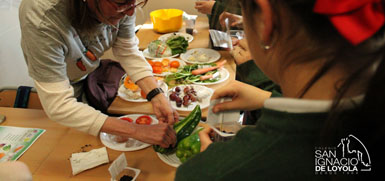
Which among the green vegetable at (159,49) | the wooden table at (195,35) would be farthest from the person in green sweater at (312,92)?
the wooden table at (195,35)

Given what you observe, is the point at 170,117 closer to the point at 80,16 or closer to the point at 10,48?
the point at 80,16

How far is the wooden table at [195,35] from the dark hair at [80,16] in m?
1.14

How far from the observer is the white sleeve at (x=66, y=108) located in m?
1.09

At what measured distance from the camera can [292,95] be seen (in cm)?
57

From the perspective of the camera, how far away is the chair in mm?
1629

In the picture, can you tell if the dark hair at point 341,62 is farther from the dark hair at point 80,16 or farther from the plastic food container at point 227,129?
the dark hair at point 80,16

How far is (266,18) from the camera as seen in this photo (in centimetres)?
50

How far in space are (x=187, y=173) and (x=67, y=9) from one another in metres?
0.84

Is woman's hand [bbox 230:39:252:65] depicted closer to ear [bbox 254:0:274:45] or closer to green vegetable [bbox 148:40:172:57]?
green vegetable [bbox 148:40:172:57]

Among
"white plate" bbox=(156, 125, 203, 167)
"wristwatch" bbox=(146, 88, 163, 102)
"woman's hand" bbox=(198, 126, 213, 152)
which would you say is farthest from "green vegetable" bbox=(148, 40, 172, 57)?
"woman's hand" bbox=(198, 126, 213, 152)

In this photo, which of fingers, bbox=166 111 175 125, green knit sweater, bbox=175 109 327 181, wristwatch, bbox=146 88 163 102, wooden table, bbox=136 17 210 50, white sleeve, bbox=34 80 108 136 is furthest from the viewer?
wooden table, bbox=136 17 210 50

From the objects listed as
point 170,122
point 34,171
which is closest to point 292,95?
point 170,122

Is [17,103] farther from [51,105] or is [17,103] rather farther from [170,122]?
[170,122]

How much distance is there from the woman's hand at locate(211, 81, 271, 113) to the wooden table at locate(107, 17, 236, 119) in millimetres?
533
